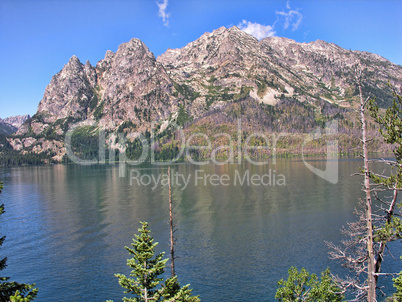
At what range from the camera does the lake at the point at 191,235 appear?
53250 mm

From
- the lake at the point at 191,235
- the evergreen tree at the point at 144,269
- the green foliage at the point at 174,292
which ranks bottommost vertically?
the lake at the point at 191,235

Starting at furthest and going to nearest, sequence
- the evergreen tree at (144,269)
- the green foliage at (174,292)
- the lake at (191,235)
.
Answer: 1. the lake at (191,235)
2. the green foliage at (174,292)
3. the evergreen tree at (144,269)

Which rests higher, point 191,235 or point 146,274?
point 146,274

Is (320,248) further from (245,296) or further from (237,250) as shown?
(245,296)

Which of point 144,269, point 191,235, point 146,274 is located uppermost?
point 144,269

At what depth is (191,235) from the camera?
76.9 m

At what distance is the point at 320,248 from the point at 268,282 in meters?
19.2

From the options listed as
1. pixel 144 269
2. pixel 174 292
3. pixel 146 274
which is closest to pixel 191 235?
pixel 174 292

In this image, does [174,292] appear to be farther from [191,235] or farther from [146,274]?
[191,235]

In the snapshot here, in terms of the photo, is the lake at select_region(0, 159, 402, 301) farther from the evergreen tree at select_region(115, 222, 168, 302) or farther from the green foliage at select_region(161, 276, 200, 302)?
the evergreen tree at select_region(115, 222, 168, 302)

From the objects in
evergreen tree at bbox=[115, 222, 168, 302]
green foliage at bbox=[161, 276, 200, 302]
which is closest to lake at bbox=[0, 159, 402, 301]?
green foliage at bbox=[161, 276, 200, 302]

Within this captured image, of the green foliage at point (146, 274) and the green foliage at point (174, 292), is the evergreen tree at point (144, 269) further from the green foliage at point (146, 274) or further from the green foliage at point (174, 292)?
the green foliage at point (174, 292)

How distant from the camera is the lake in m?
53.2

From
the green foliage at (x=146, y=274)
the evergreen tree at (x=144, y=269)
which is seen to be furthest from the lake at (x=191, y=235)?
the evergreen tree at (x=144, y=269)
